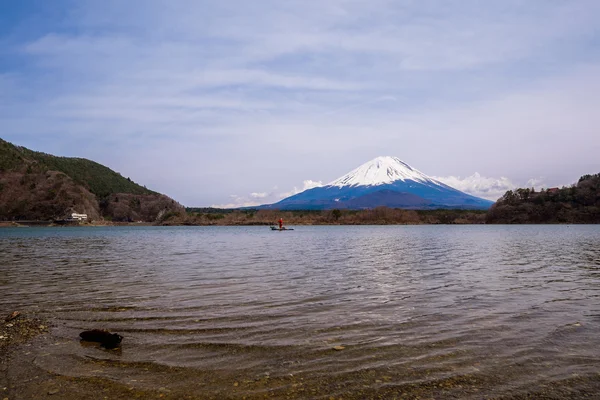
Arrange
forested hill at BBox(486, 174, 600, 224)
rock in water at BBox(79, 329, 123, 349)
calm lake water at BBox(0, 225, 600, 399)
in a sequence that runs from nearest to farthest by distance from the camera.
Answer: calm lake water at BBox(0, 225, 600, 399) < rock in water at BBox(79, 329, 123, 349) < forested hill at BBox(486, 174, 600, 224)

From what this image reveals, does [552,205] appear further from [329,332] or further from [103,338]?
[103,338]

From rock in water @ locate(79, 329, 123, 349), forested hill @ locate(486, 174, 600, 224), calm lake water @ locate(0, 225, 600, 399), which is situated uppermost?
forested hill @ locate(486, 174, 600, 224)

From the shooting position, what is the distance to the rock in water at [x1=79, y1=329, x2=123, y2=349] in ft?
33.2

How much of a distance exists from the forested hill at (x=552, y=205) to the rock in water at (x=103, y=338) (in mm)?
181713

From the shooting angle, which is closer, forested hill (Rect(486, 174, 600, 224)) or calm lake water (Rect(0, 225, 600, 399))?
calm lake water (Rect(0, 225, 600, 399))

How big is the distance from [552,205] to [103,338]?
19095cm

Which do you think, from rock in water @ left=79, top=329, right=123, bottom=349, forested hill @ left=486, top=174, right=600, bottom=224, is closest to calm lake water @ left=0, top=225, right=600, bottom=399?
rock in water @ left=79, top=329, right=123, bottom=349

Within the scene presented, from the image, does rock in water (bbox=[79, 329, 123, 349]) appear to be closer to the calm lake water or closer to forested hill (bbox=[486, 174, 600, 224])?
the calm lake water

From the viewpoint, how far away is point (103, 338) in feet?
33.8

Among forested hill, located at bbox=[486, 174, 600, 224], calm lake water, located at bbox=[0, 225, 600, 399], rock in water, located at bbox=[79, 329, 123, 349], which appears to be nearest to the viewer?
calm lake water, located at bbox=[0, 225, 600, 399]

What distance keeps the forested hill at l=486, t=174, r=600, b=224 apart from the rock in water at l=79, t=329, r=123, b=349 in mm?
181713

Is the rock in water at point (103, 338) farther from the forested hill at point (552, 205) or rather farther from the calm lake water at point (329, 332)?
the forested hill at point (552, 205)

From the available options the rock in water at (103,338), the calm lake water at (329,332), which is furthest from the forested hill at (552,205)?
the rock in water at (103,338)

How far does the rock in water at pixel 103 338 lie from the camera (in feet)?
33.2
